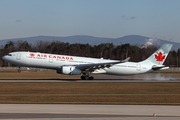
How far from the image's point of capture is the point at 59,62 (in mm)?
53125

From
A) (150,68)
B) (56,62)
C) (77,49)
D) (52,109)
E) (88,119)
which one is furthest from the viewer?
(77,49)

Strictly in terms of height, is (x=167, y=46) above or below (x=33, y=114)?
above

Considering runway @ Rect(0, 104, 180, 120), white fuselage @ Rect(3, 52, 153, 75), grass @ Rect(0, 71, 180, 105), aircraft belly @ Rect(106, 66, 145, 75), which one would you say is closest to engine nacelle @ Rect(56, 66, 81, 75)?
white fuselage @ Rect(3, 52, 153, 75)

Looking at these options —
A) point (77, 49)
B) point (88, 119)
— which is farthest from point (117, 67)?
point (77, 49)

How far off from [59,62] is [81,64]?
304 cm

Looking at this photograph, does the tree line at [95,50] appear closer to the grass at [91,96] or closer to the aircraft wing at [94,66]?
the aircraft wing at [94,66]

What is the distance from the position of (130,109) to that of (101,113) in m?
2.15

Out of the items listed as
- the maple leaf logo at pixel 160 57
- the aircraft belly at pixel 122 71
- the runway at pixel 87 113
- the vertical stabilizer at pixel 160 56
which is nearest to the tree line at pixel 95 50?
the vertical stabilizer at pixel 160 56

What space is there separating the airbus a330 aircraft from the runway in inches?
1269

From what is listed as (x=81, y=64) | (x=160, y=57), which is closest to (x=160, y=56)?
(x=160, y=57)

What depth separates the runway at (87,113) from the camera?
16484 mm

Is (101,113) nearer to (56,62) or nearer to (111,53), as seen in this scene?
(56,62)

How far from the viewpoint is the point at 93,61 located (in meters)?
55.5

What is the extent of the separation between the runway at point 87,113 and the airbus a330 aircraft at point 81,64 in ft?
106
